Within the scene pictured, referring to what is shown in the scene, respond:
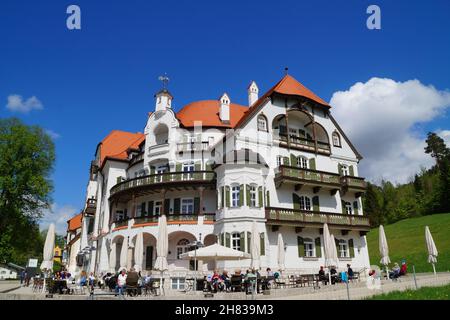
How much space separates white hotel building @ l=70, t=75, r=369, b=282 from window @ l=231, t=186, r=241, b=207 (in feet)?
0.26

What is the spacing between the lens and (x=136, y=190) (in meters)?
34.4

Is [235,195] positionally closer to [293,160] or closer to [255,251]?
[293,160]

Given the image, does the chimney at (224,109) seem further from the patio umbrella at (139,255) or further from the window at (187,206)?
the patio umbrella at (139,255)

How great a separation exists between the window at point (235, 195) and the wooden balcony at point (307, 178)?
143 inches

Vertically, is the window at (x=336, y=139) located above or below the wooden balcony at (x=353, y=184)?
above

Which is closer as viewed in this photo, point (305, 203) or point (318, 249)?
point (318, 249)

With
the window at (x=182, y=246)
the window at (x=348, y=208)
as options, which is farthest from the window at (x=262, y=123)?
the window at (x=182, y=246)

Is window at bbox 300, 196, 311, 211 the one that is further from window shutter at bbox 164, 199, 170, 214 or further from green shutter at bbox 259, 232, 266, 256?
window shutter at bbox 164, 199, 170, 214

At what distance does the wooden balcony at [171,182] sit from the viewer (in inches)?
1246

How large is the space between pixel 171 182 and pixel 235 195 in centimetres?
614

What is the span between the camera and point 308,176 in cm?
3166

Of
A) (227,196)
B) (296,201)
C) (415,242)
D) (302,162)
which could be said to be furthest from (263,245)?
(415,242)

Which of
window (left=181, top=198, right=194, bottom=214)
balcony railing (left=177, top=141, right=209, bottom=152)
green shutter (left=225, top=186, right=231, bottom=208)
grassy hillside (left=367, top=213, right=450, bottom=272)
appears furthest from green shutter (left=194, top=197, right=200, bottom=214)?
grassy hillside (left=367, top=213, right=450, bottom=272)

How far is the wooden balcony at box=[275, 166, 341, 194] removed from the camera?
3049 cm
